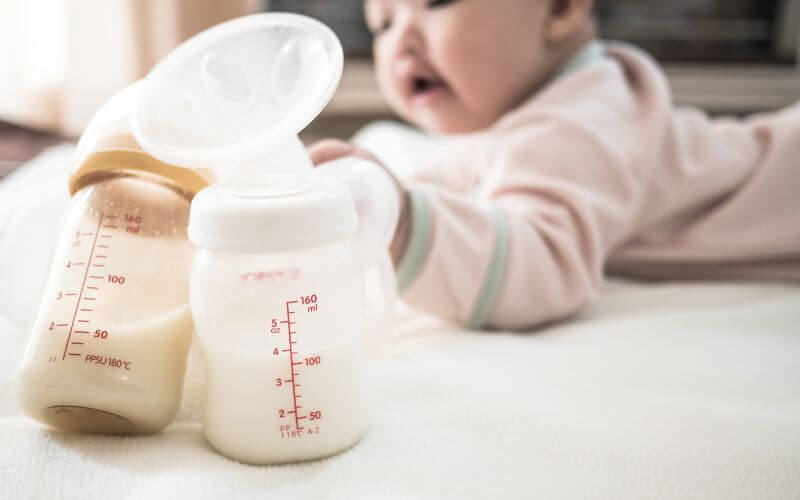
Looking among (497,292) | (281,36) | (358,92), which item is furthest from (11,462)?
(358,92)

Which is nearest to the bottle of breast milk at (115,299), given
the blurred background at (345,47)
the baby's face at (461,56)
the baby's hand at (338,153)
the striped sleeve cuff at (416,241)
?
the baby's hand at (338,153)

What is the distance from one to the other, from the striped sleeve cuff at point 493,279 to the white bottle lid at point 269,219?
0.32 metres

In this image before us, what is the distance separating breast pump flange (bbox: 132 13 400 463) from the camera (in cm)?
49

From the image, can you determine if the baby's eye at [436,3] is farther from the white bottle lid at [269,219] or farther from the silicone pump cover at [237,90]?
the white bottle lid at [269,219]

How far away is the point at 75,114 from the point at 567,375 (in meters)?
1.18

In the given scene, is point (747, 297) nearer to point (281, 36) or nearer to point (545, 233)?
point (545, 233)

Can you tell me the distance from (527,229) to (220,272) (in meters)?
0.41

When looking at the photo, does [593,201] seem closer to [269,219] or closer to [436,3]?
[436,3]

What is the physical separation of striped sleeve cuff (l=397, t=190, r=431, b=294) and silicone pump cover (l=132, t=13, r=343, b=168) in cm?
23

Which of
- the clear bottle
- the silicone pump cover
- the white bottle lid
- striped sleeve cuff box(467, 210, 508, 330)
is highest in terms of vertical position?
the silicone pump cover

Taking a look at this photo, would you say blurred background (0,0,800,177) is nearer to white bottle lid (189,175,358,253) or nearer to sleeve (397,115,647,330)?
sleeve (397,115,647,330)

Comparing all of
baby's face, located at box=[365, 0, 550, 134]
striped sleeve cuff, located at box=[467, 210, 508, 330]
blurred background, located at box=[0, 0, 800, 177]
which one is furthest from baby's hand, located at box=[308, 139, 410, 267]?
blurred background, located at box=[0, 0, 800, 177]

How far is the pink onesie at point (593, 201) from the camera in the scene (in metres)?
0.81

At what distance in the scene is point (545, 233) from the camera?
2.79 ft
